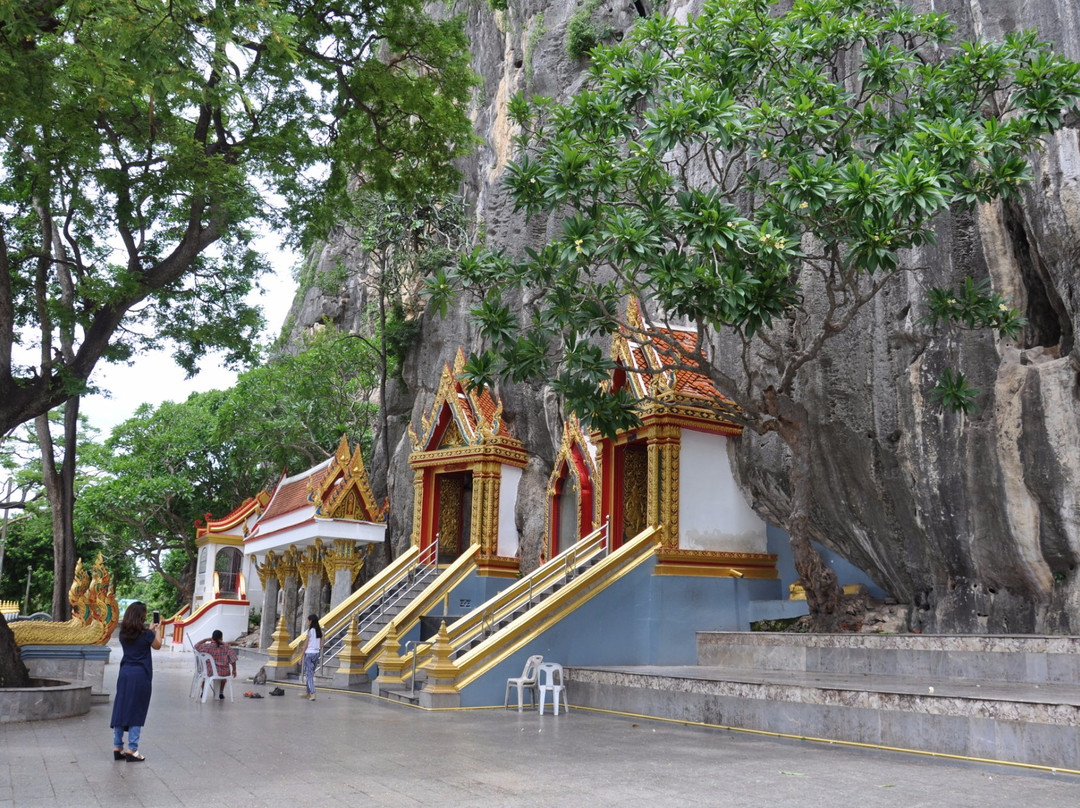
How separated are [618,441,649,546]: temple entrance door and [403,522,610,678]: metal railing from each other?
579 millimetres

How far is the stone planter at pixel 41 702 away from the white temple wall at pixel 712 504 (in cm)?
833

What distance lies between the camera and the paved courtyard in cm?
576

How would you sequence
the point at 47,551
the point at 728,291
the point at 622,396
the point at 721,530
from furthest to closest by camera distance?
the point at 47,551, the point at 721,530, the point at 622,396, the point at 728,291

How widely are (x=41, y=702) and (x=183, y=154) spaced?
6119mm

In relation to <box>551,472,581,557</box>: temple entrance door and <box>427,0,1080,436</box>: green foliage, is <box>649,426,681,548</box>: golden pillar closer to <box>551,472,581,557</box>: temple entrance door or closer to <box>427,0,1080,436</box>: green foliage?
<box>427,0,1080,436</box>: green foliage

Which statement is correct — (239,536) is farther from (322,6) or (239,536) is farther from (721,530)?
(322,6)

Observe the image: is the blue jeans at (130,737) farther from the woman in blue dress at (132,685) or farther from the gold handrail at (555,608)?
the gold handrail at (555,608)

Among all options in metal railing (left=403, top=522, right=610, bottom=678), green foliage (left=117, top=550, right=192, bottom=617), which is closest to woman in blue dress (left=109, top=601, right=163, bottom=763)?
A: metal railing (left=403, top=522, right=610, bottom=678)

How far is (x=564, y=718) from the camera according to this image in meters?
10.6

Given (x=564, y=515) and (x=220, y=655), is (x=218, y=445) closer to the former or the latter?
(x=564, y=515)

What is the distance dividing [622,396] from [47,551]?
35501mm

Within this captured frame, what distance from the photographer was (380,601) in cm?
1756

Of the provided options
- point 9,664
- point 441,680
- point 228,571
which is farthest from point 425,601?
point 228,571

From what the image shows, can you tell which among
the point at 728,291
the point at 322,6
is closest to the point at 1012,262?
the point at 728,291
